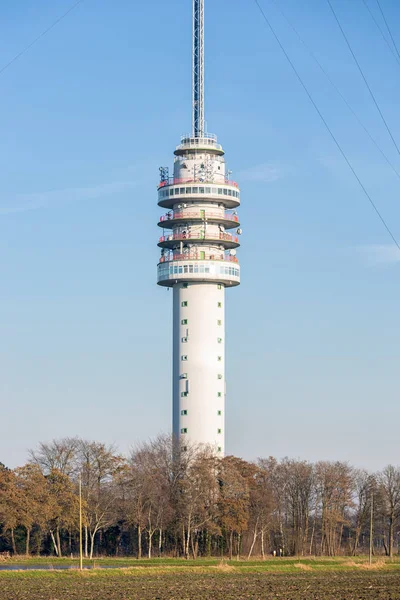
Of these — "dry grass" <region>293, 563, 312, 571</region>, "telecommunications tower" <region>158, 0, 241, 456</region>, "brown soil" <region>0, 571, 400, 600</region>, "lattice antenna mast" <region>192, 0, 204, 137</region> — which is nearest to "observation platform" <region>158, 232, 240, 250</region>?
"telecommunications tower" <region>158, 0, 241, 456</region>

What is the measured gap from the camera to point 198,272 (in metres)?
141

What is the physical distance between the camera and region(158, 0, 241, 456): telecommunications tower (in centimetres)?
13975

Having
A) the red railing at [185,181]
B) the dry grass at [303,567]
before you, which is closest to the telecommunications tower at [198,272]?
the red railing at [185,181]

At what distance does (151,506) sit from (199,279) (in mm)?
27319

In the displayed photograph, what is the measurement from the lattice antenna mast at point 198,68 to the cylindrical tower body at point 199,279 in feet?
11.0

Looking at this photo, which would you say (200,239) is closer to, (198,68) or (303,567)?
(198,68)

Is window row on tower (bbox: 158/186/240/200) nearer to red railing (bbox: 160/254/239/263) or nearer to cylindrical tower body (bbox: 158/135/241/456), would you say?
cylindrical tower body (bbox: 158/135/241/456)

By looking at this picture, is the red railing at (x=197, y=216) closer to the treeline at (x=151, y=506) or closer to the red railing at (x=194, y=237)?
the red railing at (x=194, y=237)

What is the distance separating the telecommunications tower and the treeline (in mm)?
4846

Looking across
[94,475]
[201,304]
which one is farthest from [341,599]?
[201,304]

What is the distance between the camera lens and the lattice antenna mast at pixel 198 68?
5517 inches

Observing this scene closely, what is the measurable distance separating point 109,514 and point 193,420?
57.3 ft

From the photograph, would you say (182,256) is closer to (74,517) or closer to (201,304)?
(201,304)

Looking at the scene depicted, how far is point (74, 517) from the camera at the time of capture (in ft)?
395
